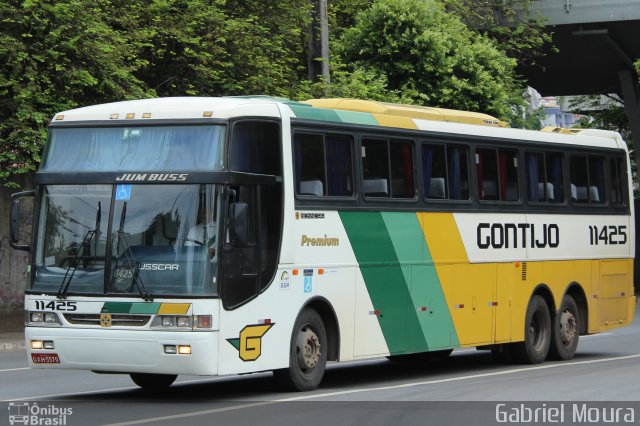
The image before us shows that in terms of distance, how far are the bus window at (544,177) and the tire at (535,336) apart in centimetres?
156

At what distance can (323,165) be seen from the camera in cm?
1513

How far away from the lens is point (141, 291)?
13281 mm

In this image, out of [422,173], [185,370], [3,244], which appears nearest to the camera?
[185,370]

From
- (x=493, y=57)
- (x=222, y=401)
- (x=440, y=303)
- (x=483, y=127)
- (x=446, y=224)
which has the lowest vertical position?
(x=222, y=401)

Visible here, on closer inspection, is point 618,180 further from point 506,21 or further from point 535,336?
point 506,21

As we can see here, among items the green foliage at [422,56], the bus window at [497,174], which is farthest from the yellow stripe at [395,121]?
the green foliage at [422,56]

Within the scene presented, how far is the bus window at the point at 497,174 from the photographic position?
18.4m

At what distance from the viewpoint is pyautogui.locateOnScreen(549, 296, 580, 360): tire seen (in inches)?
792

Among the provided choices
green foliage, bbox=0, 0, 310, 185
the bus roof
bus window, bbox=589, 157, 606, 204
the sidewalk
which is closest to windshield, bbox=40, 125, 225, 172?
the bus roof

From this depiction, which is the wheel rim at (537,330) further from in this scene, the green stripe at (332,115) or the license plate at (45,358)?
the license plate at (45,358)

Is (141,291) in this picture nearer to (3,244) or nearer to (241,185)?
(241,185)

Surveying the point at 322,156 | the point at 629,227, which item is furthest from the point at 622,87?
the point at 322,156

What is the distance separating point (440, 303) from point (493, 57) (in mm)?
18061

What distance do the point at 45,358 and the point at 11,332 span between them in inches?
484
